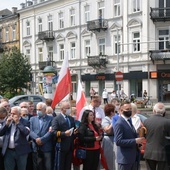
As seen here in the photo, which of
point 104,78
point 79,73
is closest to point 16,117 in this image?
point 104,78

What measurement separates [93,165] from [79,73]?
38441mm

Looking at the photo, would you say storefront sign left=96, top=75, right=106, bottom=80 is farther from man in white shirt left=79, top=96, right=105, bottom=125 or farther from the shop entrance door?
man in white shirt left=79, top=96, right=105, bottom=125

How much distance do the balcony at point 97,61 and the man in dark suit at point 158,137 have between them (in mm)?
35367

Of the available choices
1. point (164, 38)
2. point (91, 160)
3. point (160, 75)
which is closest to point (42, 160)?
point (91, 160)

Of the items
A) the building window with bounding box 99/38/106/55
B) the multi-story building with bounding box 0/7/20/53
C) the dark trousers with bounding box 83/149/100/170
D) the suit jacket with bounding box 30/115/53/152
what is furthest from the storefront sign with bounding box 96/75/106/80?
the dark trousers with bounding box 83/149/100/170

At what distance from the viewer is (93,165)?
26.7 feet

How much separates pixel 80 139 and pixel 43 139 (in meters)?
0.80

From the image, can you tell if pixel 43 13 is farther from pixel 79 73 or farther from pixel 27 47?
pixel 79 73

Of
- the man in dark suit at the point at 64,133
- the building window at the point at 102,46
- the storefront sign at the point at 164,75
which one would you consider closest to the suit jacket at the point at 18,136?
the man in dark suit at the point at 64,133

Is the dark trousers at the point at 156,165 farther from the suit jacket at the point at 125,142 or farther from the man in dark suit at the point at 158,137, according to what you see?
the suit jacket at the point at 125,142

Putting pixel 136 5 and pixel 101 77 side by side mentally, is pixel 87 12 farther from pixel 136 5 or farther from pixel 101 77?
pixel 101 77

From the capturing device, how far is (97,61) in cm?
4288

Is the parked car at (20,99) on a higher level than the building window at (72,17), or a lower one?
lower

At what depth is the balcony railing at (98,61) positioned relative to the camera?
42.6 metres
